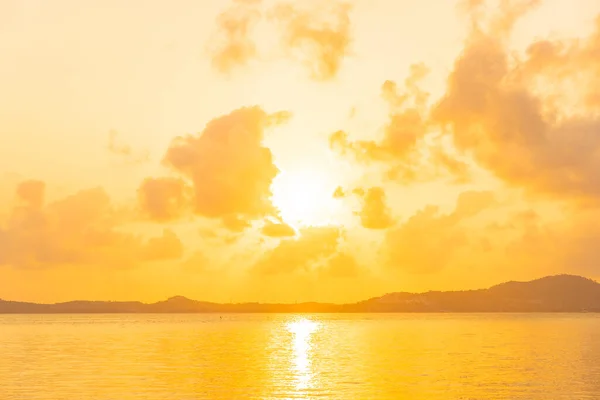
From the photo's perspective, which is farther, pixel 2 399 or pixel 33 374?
pixel 33 374

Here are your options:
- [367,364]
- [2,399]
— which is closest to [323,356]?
[367,364]

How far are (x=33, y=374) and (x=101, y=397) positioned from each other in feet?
78.6

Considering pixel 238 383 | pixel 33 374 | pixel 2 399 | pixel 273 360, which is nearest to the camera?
Answer: pixel 2 399

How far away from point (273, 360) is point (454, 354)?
30984mm

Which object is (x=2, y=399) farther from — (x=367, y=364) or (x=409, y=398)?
(x=367, y=364)

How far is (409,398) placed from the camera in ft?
210

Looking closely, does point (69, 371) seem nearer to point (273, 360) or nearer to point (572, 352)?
point (273, 360)

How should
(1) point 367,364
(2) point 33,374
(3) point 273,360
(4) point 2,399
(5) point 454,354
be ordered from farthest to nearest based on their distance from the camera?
(5) point 454,354 → (3) point 273,360 → (1) point 367,364 → (2) point 33,374 → (4) point 2,399

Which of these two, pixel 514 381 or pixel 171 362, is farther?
pixel 171 362

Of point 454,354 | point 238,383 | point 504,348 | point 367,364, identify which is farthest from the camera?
point 504,348

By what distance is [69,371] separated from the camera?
8712 cm

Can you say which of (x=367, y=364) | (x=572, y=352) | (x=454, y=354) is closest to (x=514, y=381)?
(x=367, y=364)

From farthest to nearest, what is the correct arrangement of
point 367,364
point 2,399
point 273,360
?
point 273,360 → point 367,364 → point 2,399

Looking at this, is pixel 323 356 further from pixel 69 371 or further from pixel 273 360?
pixel 69 371
